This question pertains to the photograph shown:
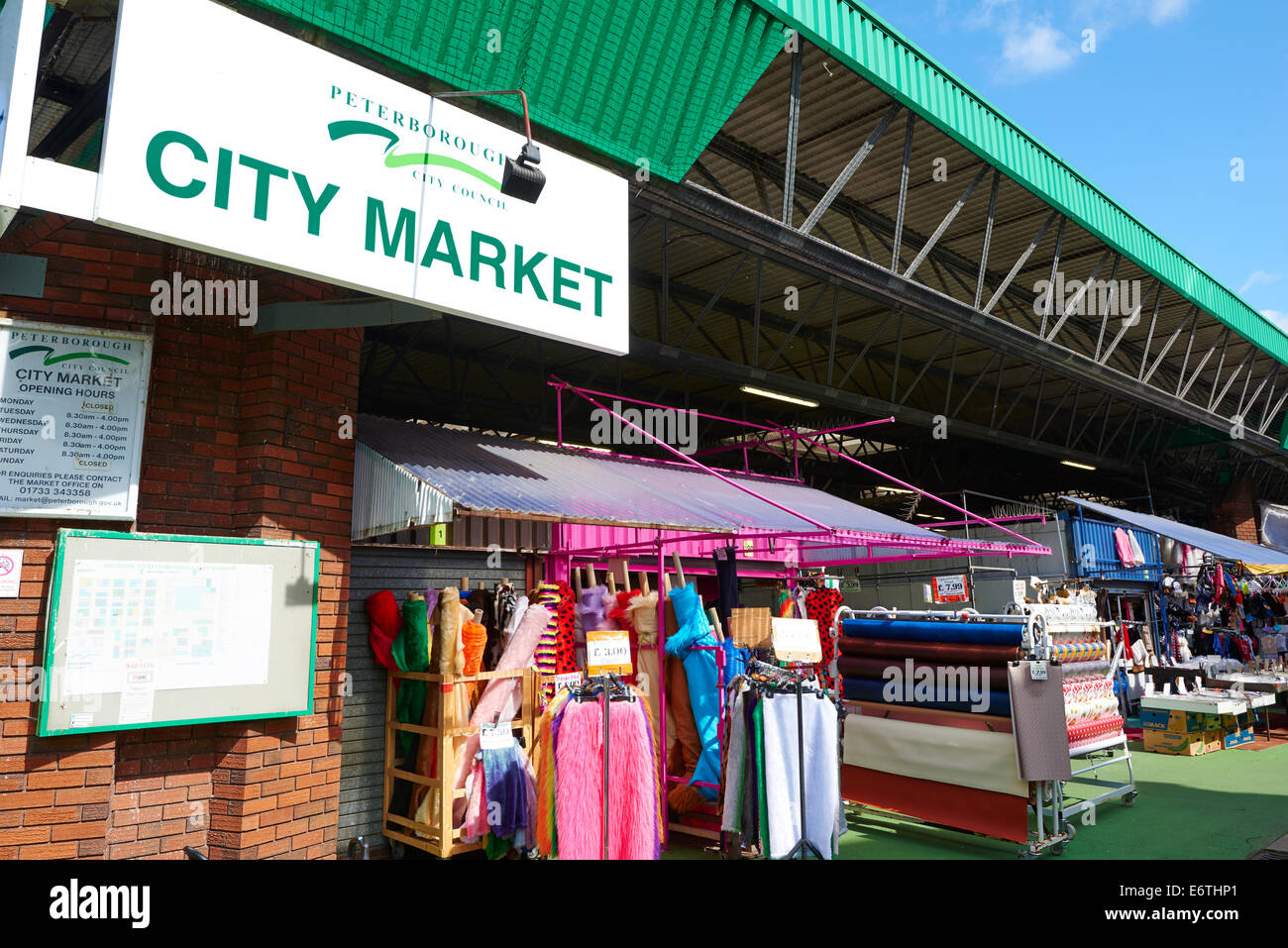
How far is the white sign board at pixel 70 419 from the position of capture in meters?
4.29

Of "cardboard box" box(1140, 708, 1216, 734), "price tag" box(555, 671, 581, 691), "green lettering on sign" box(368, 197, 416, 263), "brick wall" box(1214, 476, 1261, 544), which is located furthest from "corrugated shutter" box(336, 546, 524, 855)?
"brick wall" box(1214, 476, 1261, 544)

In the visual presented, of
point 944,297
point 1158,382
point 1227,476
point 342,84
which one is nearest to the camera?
point 342,84

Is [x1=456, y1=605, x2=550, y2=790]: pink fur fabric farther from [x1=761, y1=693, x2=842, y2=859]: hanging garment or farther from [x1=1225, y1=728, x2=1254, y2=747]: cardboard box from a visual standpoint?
[x1=1225, y1=728, x2=1254, y2=747]: cardboard box

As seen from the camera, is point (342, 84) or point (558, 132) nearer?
point (342, 84)

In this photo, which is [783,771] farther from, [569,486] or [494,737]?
[569,486]

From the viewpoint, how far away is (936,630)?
6.62 m

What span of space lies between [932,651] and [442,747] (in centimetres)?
393

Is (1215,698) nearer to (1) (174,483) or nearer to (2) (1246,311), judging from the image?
(2) (1246,311)

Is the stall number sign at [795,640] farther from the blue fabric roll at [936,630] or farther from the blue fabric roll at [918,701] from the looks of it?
the blue fabric roll at [918,701]

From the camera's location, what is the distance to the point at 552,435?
15.3 m

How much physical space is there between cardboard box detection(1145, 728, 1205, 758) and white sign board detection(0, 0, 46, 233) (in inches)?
509

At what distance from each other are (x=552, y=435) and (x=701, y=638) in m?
9.27

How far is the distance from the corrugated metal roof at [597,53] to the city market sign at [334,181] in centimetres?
84
